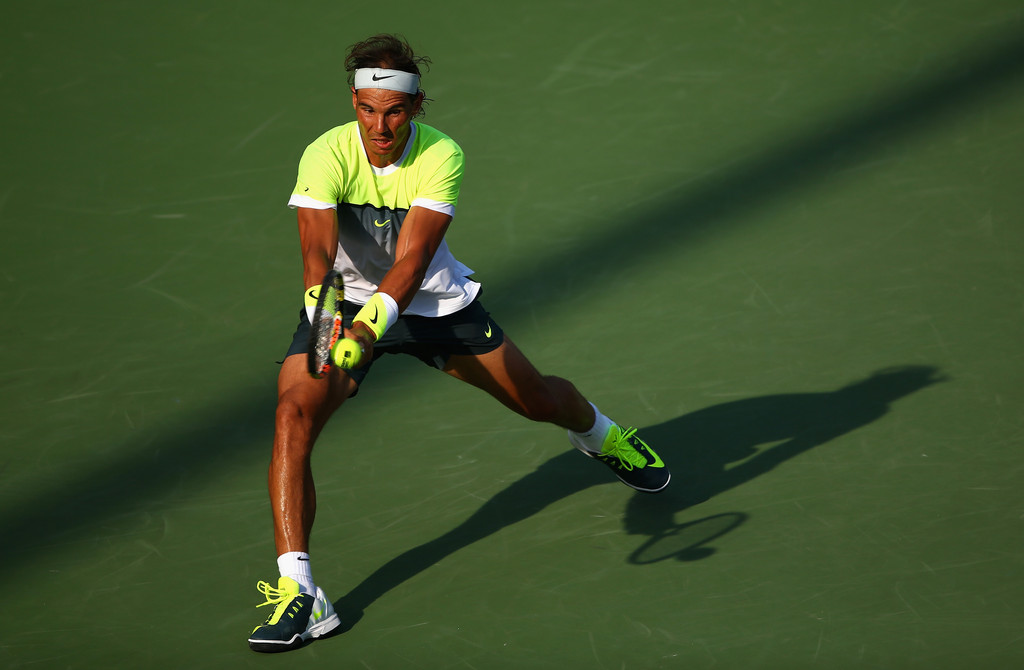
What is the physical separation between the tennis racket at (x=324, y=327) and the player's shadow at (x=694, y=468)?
888 mm

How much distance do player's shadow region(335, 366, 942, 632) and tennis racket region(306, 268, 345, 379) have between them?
89 cm

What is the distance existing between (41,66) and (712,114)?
4079 millimetres

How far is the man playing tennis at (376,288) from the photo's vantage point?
13.3 feet

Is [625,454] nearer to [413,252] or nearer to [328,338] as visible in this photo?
[413,252]

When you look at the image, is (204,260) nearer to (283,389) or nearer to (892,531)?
(283,389)

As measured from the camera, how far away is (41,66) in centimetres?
808

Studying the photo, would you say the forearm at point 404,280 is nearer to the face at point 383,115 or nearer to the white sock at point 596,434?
the face at point 383,115

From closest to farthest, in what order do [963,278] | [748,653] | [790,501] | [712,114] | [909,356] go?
[748,653], [790,501], [909,356], [963,278], [712,114]

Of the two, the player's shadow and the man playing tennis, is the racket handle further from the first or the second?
the player's shadow

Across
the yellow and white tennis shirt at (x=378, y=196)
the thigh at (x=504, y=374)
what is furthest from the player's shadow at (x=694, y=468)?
the yellow and white tennis shirt at (x=378, y=196)

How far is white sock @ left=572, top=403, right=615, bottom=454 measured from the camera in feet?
15.5

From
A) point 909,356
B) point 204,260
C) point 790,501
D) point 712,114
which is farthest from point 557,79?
point 790,501

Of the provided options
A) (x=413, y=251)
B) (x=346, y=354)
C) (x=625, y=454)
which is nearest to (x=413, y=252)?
(x=413, y=251)

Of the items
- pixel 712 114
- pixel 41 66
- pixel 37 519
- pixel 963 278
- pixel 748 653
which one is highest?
pixel 41 66
